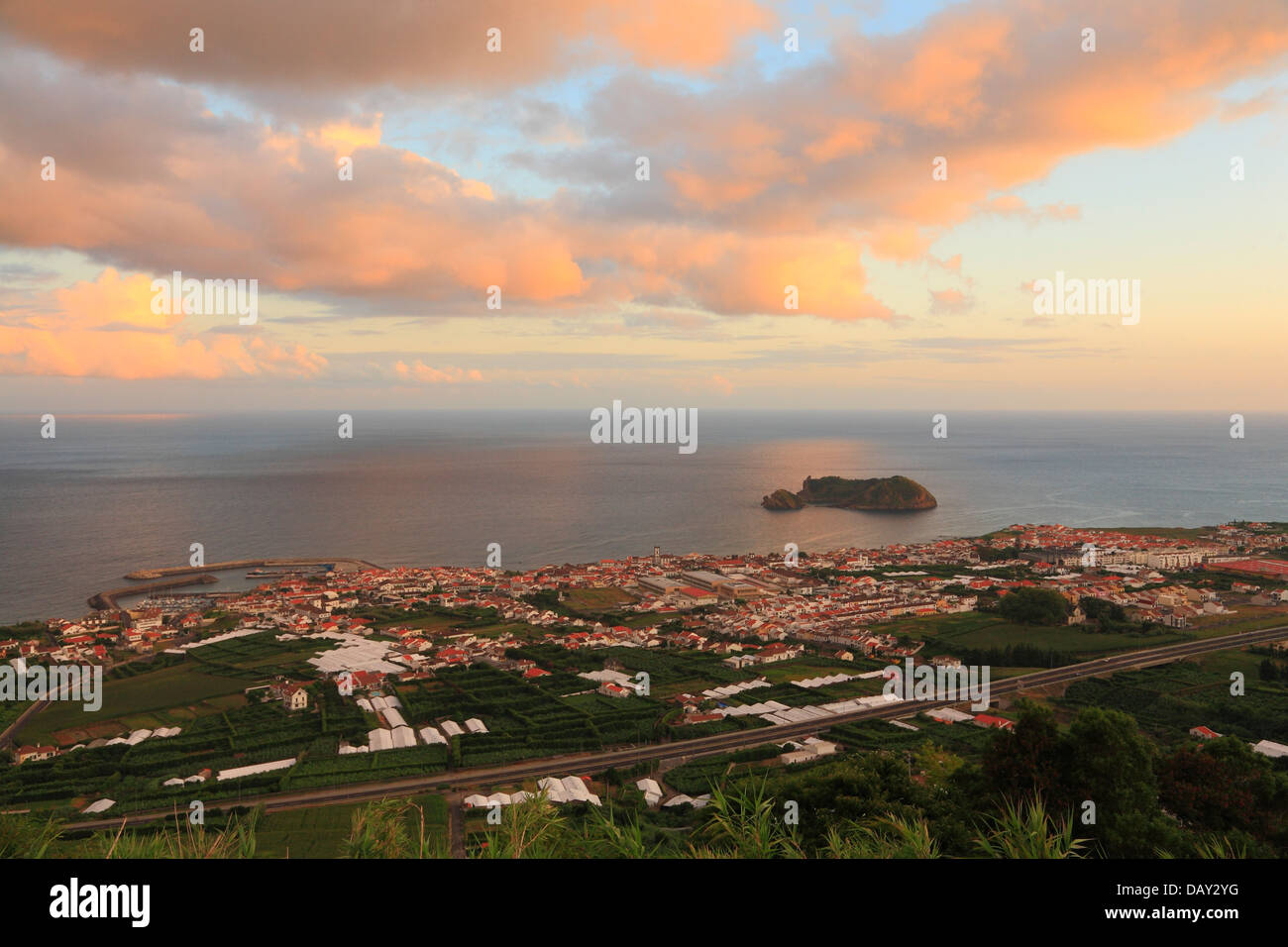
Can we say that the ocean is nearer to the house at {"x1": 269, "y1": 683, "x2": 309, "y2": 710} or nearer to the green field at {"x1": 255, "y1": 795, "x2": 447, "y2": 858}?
the house at {"x1": 269, "y1": 683, "x2": 309, "y2": 710}

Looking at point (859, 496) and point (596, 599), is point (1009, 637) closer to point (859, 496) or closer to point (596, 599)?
point (596, 599)

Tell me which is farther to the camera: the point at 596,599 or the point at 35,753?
the point at 596,599

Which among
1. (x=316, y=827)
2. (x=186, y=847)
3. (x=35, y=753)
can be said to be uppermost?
(x=186, y=847)

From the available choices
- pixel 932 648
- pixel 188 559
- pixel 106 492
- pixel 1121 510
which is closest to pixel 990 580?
pixel 932 648

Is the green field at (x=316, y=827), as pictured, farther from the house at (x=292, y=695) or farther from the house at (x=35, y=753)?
the house at (x=35, y=753)

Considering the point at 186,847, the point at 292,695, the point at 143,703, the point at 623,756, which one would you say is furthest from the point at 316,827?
the point at 143,703

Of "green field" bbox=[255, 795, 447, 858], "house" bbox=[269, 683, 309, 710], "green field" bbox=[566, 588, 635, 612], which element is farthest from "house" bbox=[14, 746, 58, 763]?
"green field" bbox=[566, 588, 635, 612]
